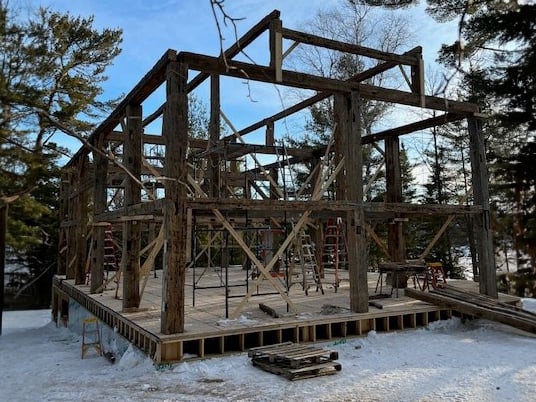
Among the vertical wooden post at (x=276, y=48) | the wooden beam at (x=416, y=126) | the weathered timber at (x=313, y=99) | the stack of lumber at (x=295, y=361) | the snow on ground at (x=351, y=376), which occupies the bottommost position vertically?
the snow on ground at (x=351, y=376)

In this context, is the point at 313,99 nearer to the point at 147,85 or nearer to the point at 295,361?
the point at 147,85

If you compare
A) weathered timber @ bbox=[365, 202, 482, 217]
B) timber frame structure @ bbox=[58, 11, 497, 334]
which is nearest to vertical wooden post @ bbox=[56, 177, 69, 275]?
timber frame structure @ bbox=[58, 11, 497, 334]

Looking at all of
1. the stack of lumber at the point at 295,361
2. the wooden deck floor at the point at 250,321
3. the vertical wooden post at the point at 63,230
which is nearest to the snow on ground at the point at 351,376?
the stack of lumber at the point at 295,361

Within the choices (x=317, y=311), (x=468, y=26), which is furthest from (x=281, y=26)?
(x=468, y=26)

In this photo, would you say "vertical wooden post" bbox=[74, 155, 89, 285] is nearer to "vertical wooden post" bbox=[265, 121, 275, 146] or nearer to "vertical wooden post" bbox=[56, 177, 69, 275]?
"vertical wooden post" bbox=[56, 177, 69, 275]

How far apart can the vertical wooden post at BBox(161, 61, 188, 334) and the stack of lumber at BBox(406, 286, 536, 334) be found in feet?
16.9

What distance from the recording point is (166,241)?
6.45m

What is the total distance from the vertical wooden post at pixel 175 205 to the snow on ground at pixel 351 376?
74 cm

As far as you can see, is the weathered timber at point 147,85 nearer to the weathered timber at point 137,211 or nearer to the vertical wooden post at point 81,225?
the weathered timber at point 137,211

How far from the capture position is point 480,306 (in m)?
8.57

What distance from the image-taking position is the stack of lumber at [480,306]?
7883mm

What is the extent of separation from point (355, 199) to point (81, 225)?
26.3ft

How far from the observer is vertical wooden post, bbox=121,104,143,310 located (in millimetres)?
8312

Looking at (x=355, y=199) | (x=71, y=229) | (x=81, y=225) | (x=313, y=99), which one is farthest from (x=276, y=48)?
(x=71, y=229)
